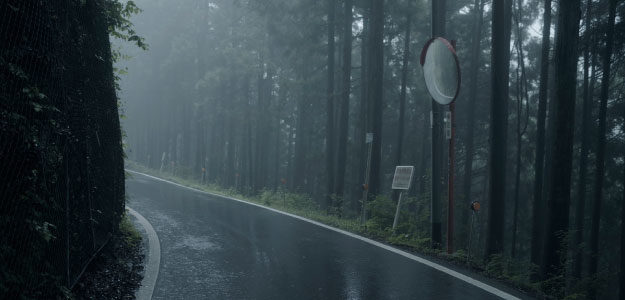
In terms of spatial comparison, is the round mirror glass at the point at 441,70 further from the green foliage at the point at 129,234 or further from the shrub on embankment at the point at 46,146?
the green foliage at the point at 129,234

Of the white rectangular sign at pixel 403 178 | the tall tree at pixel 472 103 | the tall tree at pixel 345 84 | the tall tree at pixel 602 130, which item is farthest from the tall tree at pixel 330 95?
the tall tree at pixel 602 130

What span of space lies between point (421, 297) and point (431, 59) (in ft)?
18.0

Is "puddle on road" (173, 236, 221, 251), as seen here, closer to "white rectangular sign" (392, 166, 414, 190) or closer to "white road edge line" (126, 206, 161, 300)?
"white road edge line" (126, 206, 161, 300)

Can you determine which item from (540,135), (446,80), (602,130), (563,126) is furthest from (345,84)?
(563,126)

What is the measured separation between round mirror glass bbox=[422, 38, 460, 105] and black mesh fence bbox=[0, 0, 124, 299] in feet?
20.2

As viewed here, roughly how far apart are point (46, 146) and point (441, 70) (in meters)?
7.19

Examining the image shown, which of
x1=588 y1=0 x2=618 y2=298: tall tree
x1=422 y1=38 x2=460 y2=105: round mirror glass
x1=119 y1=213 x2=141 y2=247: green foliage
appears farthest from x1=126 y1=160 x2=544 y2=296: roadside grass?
x1=588 y1=0 x2=618 y2=298: tall tree

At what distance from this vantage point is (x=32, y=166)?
4.22m

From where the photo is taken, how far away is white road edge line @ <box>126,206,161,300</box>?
19.3 feet

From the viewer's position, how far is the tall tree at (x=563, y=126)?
9.60 metres

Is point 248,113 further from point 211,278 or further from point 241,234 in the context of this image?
point 211,278

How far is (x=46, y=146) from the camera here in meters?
4.60

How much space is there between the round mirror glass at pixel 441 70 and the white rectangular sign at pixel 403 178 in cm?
177

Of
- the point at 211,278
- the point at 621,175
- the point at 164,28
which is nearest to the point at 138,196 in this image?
the point at 211,278
